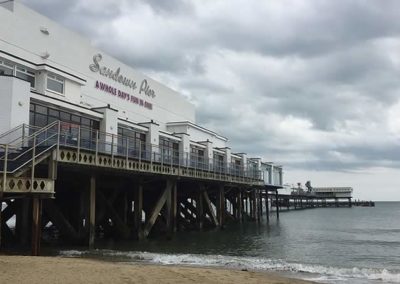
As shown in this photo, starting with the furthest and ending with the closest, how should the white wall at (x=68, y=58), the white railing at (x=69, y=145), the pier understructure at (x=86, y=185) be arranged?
the white wall at (x=68, y=58) < the white railing at (x=69, y=145) < the pier understructure at (x=86, y=185)

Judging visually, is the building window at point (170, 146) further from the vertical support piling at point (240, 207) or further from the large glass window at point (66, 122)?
the vertical support piling at point (240, 207)

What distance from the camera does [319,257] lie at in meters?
24.5

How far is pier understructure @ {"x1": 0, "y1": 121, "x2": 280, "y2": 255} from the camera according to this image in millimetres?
18484

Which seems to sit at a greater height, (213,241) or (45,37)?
(45,37)

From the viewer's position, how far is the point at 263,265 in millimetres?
19781

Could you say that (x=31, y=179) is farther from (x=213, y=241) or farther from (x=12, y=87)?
(x=213, y=241)

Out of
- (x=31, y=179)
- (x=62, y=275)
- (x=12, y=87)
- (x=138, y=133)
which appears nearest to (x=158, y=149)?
(x=138, y=133)

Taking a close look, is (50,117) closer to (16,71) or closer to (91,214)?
(16,71)

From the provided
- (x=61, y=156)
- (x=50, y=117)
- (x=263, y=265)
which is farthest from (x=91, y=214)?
(x=263, y=265)

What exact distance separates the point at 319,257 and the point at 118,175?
456 inches

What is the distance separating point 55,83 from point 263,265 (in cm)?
1567

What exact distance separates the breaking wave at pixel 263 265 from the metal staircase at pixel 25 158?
3797mm

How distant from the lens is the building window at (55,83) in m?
27.2

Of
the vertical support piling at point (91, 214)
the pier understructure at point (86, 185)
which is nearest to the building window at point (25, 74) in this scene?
the pier understructure at point (86, 185)
